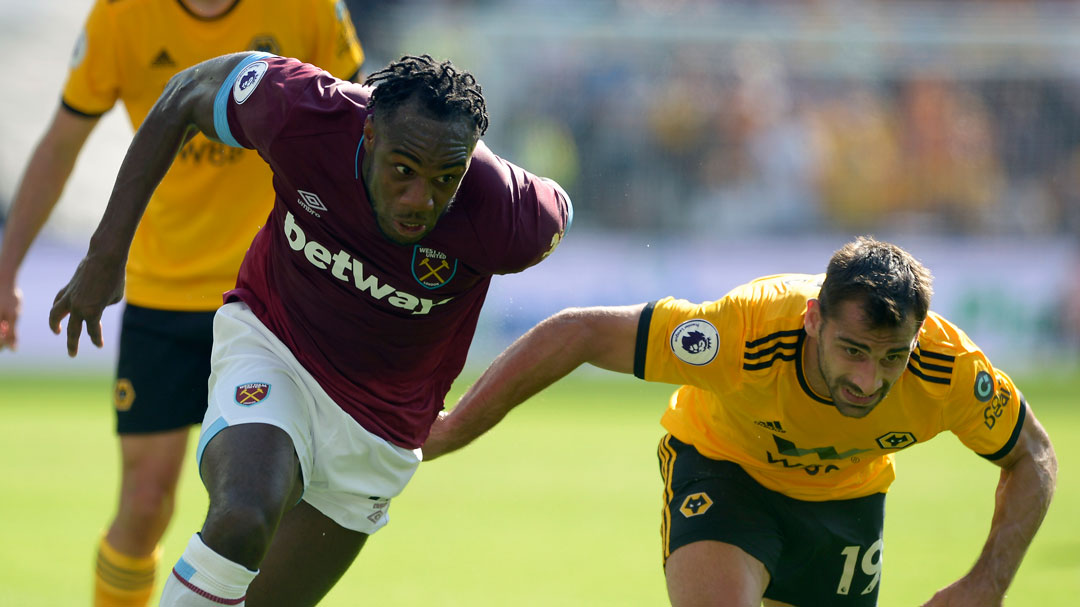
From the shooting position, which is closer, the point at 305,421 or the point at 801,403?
the point at 305,421

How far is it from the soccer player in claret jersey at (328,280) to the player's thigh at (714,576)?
100cm

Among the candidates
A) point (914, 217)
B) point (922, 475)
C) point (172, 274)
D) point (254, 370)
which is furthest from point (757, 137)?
point (254, 370)

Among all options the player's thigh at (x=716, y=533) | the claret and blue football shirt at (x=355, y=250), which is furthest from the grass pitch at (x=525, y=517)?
the claret and blue football shirt at (x=355, y=250)

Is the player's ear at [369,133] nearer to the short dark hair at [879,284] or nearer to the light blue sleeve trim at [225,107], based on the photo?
the light blue sleeve trim at [225,107]

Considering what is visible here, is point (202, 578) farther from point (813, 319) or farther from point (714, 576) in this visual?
point (813, 319)

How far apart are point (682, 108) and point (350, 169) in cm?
1250

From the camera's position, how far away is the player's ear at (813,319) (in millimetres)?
4246

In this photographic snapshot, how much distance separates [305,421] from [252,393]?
0.62 ft

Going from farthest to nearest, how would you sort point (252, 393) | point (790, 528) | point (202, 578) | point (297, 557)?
1. point (790, 528)
2. point (297, 557)
3. point (252, 393)
4. point (202, 578)

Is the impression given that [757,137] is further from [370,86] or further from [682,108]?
[370,86]

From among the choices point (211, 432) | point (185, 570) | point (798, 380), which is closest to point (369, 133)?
point (211, 432)

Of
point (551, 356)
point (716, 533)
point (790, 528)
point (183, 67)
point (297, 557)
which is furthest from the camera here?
point (183, 67)

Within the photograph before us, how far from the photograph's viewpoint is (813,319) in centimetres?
428

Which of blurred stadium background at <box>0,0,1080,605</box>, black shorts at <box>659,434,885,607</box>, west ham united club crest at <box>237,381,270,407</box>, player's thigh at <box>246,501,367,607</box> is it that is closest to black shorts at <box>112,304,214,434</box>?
player's thigh at <box>246,501,367,607</box>
